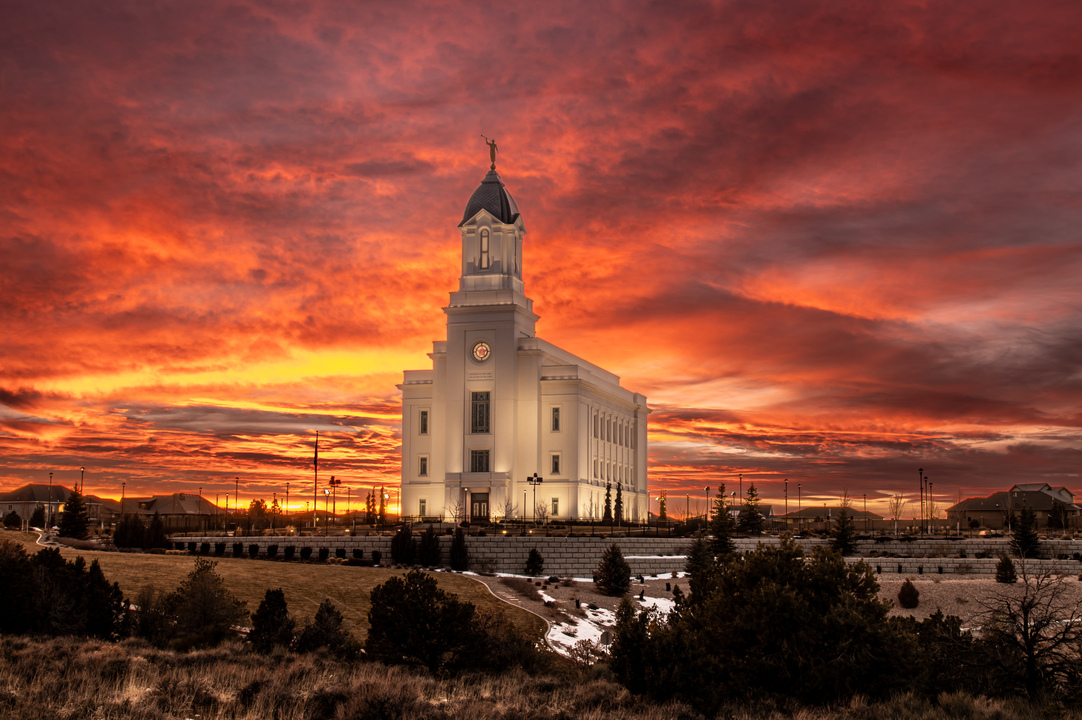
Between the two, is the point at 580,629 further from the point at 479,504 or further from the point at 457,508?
the point at 479,504

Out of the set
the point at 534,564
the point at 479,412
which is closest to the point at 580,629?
the point at 534,564

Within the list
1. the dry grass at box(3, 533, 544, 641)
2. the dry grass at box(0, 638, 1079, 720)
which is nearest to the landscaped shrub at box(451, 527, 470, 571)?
the dry grass at box(3, 533, 544, 641)

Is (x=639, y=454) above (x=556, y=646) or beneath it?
above

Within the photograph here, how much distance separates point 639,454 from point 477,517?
31264 millimetres

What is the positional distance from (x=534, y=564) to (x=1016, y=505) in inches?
3402

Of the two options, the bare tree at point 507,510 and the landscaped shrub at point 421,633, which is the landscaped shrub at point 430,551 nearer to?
the bare tree at point 507,510

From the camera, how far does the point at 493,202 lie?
8506 centimetres

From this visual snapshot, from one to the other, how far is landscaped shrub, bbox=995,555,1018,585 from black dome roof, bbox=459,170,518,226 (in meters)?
47.4

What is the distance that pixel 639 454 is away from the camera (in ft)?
338

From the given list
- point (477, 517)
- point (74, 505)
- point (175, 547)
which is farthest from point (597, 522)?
point (74, 505)

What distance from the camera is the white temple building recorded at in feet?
258

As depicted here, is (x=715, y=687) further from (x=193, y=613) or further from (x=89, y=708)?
(x=193, y=613)

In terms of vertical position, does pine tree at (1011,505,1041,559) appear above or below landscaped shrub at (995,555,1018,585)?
above

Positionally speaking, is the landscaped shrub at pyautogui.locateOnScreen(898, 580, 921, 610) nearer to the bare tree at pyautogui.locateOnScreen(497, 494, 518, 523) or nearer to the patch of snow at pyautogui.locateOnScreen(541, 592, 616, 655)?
the patch of snow at pyautogui.locateOnScreen(541, 592, 616, 655)
